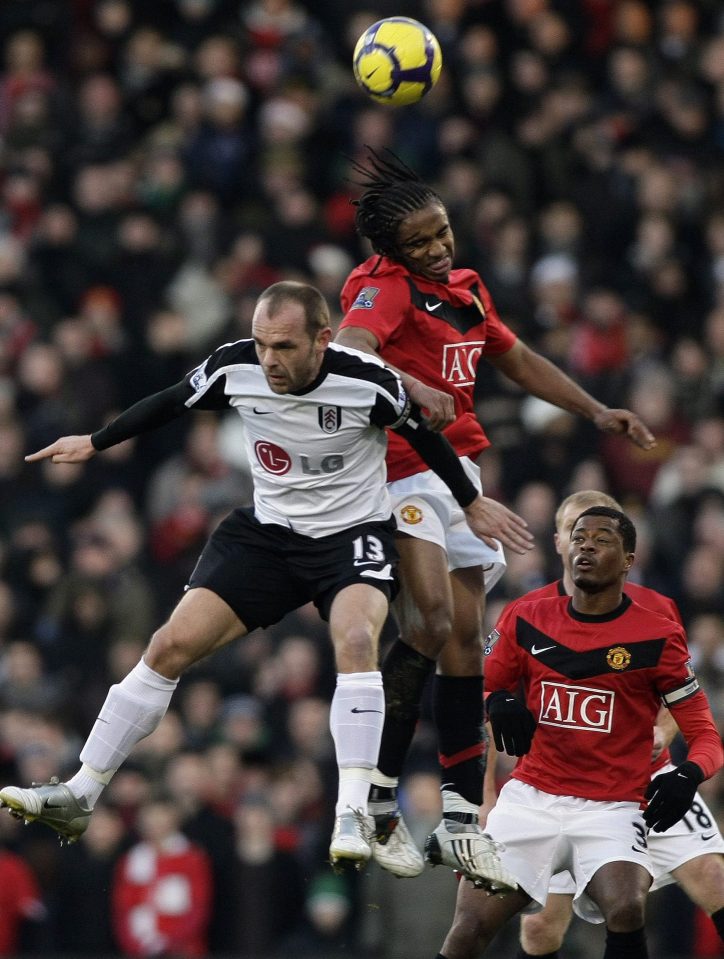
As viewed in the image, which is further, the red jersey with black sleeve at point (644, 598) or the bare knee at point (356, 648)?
the red jersey with black sleeve at point (644, 598)

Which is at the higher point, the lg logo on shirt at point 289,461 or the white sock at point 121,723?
the lg logo on shirt at point 289,461

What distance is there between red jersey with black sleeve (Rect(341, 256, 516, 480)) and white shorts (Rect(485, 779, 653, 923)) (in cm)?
133

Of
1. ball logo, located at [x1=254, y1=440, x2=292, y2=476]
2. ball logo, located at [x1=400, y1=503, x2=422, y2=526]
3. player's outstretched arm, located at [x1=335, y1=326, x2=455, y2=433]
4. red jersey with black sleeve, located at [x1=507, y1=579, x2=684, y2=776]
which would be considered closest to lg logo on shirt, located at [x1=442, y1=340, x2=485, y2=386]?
player's outstretched arm, located at [x1=335, y1=326, x2=455, y2=433]

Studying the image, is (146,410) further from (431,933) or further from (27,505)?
(27,505)

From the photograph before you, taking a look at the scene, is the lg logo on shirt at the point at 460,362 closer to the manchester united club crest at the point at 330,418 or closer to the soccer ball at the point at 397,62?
the manchester united club crest at the point at 330,418

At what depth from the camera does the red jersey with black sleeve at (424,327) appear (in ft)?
23.6

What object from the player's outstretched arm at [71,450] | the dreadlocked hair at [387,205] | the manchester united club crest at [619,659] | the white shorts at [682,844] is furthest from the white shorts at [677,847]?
the player's outstretched arm at [71,450]

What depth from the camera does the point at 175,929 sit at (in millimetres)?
10906

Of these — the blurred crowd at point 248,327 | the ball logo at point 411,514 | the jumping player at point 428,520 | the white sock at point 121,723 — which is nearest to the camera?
the white sock at point 121,723

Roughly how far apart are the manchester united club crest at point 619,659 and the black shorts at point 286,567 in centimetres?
84

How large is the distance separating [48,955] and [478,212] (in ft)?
19.3

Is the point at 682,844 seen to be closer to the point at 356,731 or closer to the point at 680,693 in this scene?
the point at 680,693

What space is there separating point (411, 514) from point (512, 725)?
A: 2.80ft

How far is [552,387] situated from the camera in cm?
800
